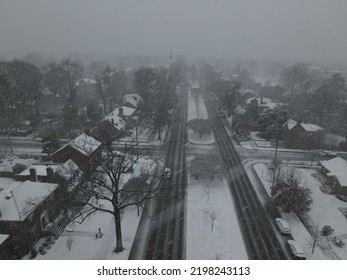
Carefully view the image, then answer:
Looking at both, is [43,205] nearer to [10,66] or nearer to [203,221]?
[203,221]

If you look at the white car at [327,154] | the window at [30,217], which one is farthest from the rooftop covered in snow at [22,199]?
the white car at [327,154]

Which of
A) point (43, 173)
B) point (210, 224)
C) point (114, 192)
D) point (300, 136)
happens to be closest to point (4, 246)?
point (114, 192)

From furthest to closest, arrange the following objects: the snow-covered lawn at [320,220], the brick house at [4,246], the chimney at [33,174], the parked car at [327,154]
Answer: the parked car at [327,154] → the chimney at [33,174] → the snow-covered lawn at [320,220] → the brick house at [4,246]

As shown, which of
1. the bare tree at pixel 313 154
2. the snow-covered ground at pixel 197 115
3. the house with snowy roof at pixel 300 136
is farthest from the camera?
the snow-covered ground at pixel 197 115

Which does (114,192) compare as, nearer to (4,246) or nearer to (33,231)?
(33,231)

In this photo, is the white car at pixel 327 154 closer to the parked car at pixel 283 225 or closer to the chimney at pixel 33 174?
the parked car at pixel 283 225

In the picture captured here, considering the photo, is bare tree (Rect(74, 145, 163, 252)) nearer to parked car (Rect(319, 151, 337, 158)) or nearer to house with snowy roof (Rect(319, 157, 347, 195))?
house with snowy roof (Rect(319, 157, 347, 195))

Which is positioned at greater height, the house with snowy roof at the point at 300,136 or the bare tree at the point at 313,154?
the house with snowy roof at the point at 300,136

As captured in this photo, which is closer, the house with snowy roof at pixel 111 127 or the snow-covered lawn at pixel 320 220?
the snow-covered lawn at pixel 320 220
